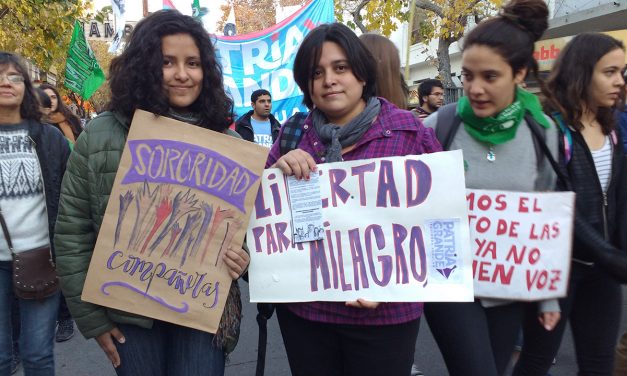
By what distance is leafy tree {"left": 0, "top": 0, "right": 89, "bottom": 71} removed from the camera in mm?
8305

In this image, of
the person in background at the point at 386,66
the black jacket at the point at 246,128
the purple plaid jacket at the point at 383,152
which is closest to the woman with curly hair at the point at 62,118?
the black jacket at the point at 246,128

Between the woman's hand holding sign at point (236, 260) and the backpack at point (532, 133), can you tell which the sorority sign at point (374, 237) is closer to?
the woman's hand holding sign at point (236, 260)

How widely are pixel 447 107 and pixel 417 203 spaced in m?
0.62

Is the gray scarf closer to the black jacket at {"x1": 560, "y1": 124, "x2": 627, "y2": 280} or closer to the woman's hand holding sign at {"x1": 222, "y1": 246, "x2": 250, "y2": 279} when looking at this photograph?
the woman's hand holding sign at {"x1": 222, "y1": 246, "x2": 250, "y2": 279}

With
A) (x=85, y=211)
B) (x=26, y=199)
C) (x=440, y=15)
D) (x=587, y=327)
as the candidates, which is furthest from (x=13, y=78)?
(x=440, y=15)

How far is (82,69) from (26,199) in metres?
5.52

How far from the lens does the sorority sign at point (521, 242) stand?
2.04 meters

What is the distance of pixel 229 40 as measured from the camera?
706 cm

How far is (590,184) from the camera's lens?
7.38 ft

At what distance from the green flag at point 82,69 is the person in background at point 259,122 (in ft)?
7.93

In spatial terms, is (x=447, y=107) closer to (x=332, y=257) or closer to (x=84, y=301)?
(x=332, y=257)

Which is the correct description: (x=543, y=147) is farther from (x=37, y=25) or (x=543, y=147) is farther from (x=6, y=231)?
(x=37, y=25)

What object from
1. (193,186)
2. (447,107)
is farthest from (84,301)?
(447,107)

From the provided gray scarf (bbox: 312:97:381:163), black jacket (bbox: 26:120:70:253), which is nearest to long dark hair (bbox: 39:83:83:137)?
black jacket (bbox: 26:120:70:253)
